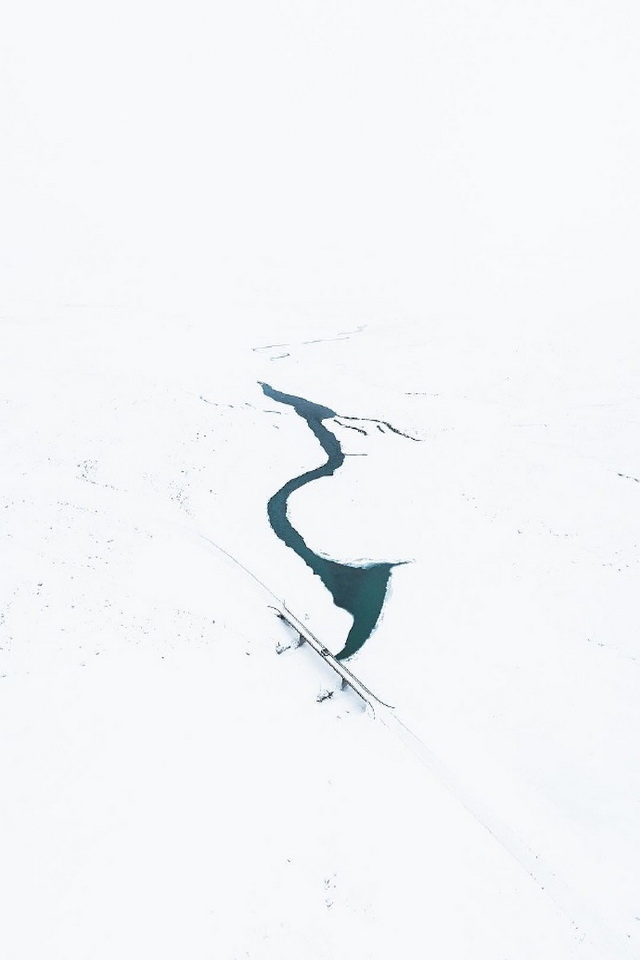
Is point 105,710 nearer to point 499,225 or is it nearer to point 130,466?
point 130,466

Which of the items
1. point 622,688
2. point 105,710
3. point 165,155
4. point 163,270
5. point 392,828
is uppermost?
point 165,155

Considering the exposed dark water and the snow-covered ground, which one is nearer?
the snow-covered ground

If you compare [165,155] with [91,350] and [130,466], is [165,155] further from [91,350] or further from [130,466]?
[130,466]

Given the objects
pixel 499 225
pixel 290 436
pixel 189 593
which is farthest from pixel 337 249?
pixel 189 593

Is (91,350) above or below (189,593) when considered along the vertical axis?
above

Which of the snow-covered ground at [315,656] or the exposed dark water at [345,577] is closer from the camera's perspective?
the snow-covered ground at [315,656]

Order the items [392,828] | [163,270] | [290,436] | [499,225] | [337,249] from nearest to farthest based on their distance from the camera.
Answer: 1. [392,828]
2. [290,436]
3. [163,270]
4. [337,249]
5. [499,225]

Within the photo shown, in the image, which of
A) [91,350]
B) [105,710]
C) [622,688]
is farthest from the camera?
[91,350]

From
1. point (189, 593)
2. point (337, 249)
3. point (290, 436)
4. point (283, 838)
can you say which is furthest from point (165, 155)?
point (283, 838)

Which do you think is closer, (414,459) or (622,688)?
(622,688)
